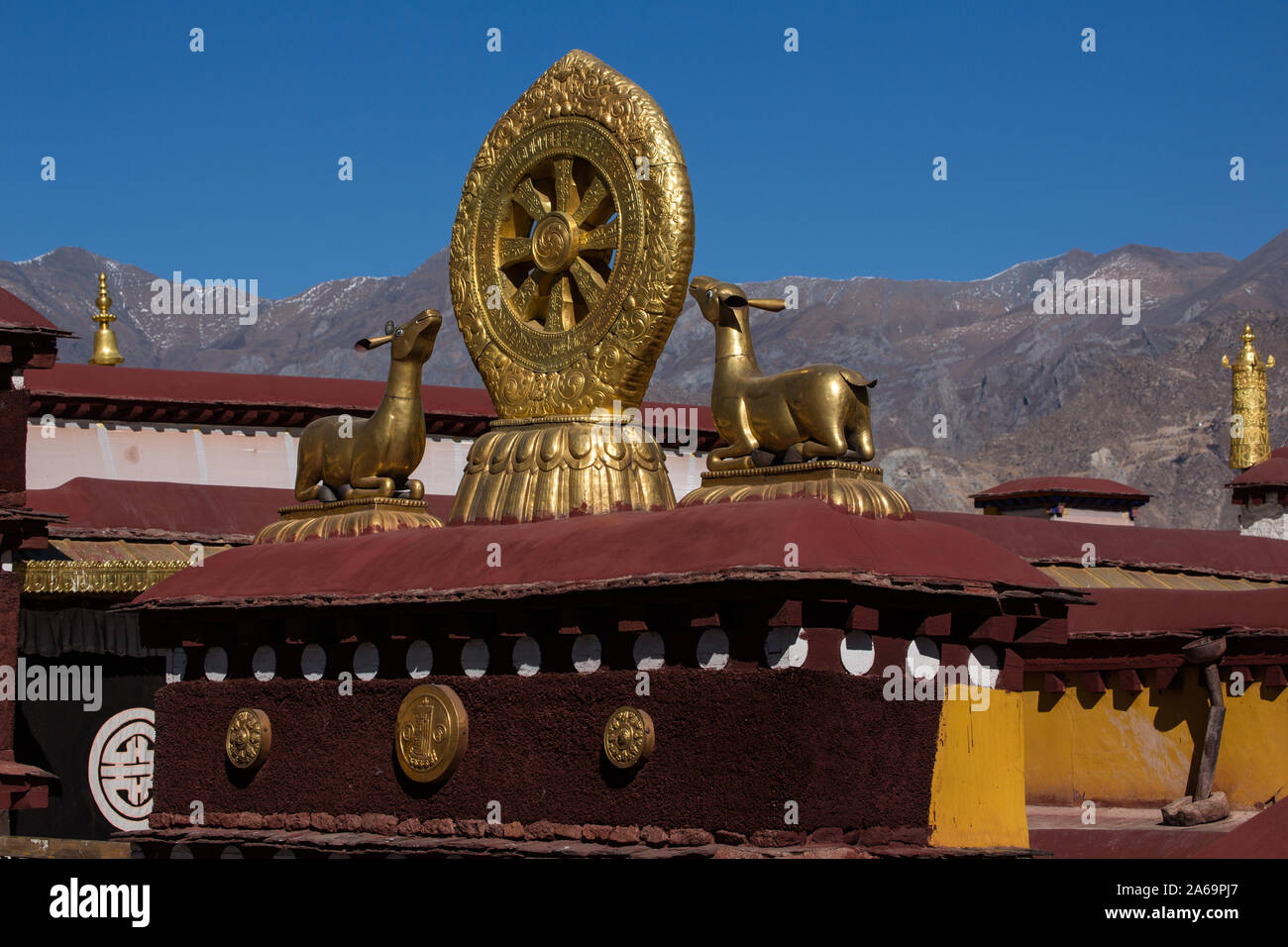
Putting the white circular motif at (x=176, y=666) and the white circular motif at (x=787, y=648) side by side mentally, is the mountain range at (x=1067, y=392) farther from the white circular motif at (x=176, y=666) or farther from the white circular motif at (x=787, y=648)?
the white circular motif at (x=787, y=648)

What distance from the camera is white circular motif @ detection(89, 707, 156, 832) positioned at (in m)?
21.9

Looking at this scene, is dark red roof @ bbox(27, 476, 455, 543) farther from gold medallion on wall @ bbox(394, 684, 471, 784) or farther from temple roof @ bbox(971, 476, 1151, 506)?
temple roof @ bbox(971, 476, 1151, 506)

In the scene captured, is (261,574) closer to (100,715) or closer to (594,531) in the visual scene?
(594,531)

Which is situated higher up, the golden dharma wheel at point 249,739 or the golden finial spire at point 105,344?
the golden finial spire at point 105,344

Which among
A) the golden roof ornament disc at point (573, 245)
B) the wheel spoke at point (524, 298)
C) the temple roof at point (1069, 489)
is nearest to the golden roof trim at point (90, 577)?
the golden roof ornament disc at point (573, 245)

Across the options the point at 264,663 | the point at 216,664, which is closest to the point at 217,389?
the point at 216,664

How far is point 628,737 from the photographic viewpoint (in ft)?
43.0

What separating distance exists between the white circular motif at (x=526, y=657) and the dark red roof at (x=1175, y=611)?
21.4 ft

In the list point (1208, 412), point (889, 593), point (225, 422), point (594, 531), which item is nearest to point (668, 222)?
point (594, 531)

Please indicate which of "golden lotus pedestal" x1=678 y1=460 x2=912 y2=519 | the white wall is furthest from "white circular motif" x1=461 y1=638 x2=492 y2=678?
the white wall

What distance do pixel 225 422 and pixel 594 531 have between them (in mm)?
15814

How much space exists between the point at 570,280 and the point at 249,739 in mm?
4795

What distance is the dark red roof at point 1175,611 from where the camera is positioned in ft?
61.3
